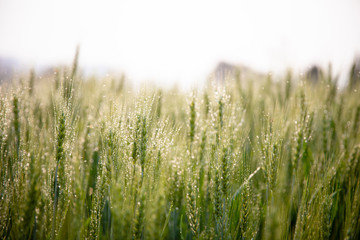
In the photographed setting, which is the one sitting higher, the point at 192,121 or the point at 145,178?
the point at 192,121

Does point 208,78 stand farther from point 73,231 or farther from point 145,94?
point 73,231

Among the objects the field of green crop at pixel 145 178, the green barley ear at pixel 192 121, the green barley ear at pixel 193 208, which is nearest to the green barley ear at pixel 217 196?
the field of green crop at pixel 145 178

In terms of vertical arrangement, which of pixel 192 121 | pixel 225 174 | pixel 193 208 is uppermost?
pixel 192 121

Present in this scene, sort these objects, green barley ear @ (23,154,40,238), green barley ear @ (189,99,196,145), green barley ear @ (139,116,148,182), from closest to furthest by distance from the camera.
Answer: green barley ear @ (23,154,40,238), green barley ear @ (139,116,148,182), green barley ear @ (189,99,196,145)

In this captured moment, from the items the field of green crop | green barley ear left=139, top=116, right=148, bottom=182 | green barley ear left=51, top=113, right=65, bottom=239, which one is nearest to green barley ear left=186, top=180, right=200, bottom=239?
the field of green crop

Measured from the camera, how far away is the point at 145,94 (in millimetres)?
1547

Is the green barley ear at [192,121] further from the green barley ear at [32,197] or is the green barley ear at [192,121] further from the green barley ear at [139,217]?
the green barley ear at [32,197]

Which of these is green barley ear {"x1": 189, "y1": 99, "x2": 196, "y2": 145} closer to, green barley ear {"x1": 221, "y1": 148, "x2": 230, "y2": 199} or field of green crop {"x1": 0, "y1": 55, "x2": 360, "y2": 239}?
field of green crop {"x1": 0, "y1": 55, "x2": 360, "y2": 239}

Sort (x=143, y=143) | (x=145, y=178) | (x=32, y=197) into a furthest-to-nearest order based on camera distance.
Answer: (x=143, y=143)
(x=145, y=178)
(x=32, y=197)

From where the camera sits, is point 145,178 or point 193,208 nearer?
point 145,178

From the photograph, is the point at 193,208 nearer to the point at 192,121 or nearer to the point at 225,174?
the point at 225,174

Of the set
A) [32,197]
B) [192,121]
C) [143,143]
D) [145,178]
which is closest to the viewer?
[32,197]

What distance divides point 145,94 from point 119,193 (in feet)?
2.34

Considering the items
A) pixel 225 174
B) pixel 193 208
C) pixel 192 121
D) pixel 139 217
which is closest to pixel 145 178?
pixel 139 217
